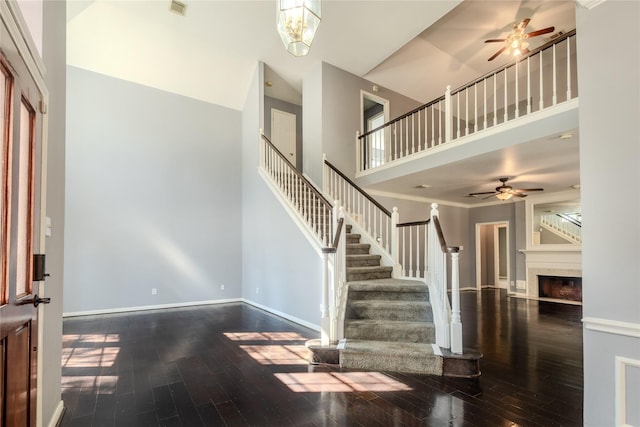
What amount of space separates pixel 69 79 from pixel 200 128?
2.35 m

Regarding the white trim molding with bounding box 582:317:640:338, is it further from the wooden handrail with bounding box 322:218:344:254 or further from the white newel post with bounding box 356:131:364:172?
the white newel post with bounding box 356:131:364:172

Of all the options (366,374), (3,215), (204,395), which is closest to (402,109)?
(366,374)

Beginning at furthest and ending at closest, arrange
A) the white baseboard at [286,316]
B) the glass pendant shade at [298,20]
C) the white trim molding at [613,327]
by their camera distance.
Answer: the white baseboard at [286,316], the glass pendant shade at [298,20], the white trim molding at [613,327]

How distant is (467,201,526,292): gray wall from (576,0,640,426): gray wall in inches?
261

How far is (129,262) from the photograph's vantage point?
592 cm

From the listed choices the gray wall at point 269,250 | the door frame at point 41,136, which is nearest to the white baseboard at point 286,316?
the gray wall at point 269,250

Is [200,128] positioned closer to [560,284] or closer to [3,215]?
[3,215]

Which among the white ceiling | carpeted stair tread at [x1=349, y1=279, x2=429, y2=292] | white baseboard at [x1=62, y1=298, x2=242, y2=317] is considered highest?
A: the white ceiling

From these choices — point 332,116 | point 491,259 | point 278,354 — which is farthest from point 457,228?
point 278,354

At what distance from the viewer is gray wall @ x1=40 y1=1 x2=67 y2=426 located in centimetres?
205

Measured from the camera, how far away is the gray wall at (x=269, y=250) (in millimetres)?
4816

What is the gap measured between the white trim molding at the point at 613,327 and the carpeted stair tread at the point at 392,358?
1.36 metres

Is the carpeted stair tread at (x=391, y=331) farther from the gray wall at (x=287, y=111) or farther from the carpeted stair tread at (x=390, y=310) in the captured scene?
the gray wall at (x=287, y=111)

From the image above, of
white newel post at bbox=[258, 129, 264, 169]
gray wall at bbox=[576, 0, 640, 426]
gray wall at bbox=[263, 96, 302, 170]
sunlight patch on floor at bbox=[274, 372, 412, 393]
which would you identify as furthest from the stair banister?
gray wall at bbox=[263, 96, 302, 170]
